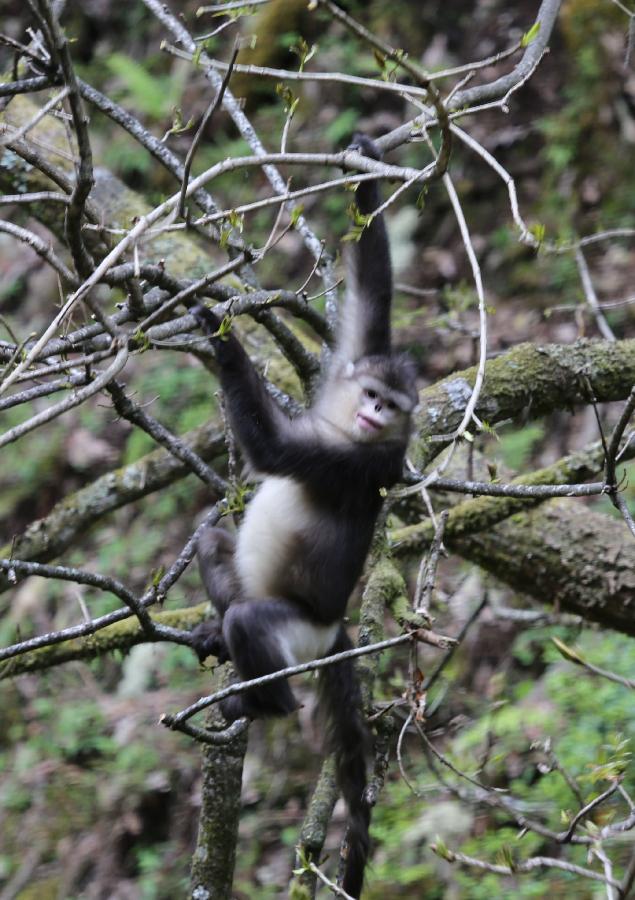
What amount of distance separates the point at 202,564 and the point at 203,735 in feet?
5.20

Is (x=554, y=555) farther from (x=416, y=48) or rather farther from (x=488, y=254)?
(x=416, y=48)

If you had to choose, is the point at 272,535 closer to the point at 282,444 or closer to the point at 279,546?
the point at 279,546

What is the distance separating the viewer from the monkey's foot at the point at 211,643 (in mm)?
4359

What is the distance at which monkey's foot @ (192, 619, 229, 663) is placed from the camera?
4359 millimetres

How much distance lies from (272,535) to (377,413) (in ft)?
2.18

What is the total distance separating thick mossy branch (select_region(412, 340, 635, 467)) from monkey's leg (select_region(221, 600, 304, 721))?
3.54 ft

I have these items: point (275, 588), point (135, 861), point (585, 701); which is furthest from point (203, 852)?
point (135, 861)

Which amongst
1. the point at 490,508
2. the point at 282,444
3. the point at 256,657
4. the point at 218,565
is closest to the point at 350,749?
the point at 256,657

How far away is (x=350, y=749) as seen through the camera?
411cm

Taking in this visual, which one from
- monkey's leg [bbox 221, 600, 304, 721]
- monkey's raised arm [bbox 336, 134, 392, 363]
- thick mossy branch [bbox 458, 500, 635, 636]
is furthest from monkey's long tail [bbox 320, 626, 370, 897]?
thick mossy branch [bbox 458, 500, 635, 636]

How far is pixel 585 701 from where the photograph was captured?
255 inches

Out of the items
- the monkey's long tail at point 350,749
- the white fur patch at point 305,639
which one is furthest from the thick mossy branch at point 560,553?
the monkey's long tail at point 350,749

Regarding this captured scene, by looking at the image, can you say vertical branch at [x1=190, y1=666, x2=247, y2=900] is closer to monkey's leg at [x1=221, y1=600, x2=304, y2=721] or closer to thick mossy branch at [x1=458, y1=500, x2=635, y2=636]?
monkey's leg at [x1=221, y1=600, x2=304, y2=721]

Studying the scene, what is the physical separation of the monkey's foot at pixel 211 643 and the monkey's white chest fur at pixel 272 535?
0.21 meters
